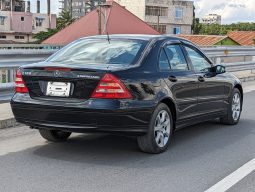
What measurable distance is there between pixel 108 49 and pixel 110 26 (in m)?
32.1

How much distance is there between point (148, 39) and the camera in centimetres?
645

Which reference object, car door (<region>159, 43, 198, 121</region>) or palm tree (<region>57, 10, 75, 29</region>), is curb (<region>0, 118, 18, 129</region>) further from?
palm tree (<region>57, 10, 75, 29</region>)

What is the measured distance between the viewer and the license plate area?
220 inches

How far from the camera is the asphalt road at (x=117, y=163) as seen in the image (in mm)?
4848

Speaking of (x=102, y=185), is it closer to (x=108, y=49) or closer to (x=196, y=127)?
(x=108, y=49)

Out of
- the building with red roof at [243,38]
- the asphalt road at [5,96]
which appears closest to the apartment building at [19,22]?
the building with red roof at [243,38]

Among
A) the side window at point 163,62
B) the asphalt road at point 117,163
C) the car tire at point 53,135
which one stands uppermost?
the side window at point 163,62

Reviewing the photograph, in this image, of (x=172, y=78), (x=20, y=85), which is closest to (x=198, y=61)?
(x=172, y=78)

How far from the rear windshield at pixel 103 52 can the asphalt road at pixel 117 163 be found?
1109 millimetres

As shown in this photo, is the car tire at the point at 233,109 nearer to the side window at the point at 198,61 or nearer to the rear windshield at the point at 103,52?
the side window at the point at 198,61

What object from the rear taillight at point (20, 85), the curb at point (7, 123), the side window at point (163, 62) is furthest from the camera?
the curb at point (7, 123)

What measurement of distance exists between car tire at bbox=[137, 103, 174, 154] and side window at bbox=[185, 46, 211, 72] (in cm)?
119

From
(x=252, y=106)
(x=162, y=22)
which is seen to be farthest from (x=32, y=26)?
(x=252, y=106)

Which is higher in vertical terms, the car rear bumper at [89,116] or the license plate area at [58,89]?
the license plate area at [58,89]
